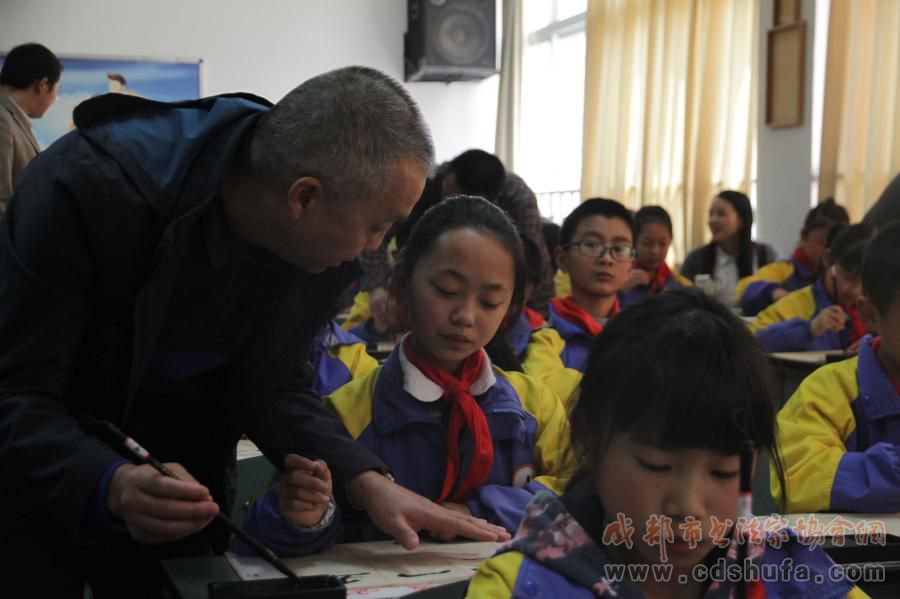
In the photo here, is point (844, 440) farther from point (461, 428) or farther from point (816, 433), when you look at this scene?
point (461, 428)

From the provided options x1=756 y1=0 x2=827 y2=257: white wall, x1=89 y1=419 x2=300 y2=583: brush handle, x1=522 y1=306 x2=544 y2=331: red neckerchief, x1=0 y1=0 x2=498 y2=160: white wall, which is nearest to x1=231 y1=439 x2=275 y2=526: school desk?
x1=522 y1=306 x2=544 y2=331: red neckerchief

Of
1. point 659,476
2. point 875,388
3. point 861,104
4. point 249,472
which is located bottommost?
point 249,472

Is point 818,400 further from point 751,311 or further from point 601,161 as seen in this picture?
point 601,161

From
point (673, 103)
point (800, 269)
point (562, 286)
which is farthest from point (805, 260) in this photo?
point (673, 103)

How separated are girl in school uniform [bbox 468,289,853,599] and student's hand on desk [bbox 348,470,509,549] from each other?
1.14 ft

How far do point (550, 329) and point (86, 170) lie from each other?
1767 mm

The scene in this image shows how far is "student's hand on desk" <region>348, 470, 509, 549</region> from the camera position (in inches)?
52.2

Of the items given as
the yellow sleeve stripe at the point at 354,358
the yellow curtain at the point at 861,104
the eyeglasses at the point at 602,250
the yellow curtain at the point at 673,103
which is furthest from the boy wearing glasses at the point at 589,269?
the yellow curtain at the point at 673,103

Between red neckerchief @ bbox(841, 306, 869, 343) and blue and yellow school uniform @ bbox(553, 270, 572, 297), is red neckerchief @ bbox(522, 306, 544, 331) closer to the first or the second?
blue and yellow school uniform @ bbox(553, 270, 572, 297)

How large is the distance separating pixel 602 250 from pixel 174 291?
185 centimetres

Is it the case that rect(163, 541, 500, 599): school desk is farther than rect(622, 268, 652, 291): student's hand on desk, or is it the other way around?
rect(622, 268, 652, 291): student's hand on desk

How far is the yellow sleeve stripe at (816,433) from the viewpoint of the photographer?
1657 mm

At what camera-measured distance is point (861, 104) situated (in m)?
5.46

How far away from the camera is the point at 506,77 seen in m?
9.25
